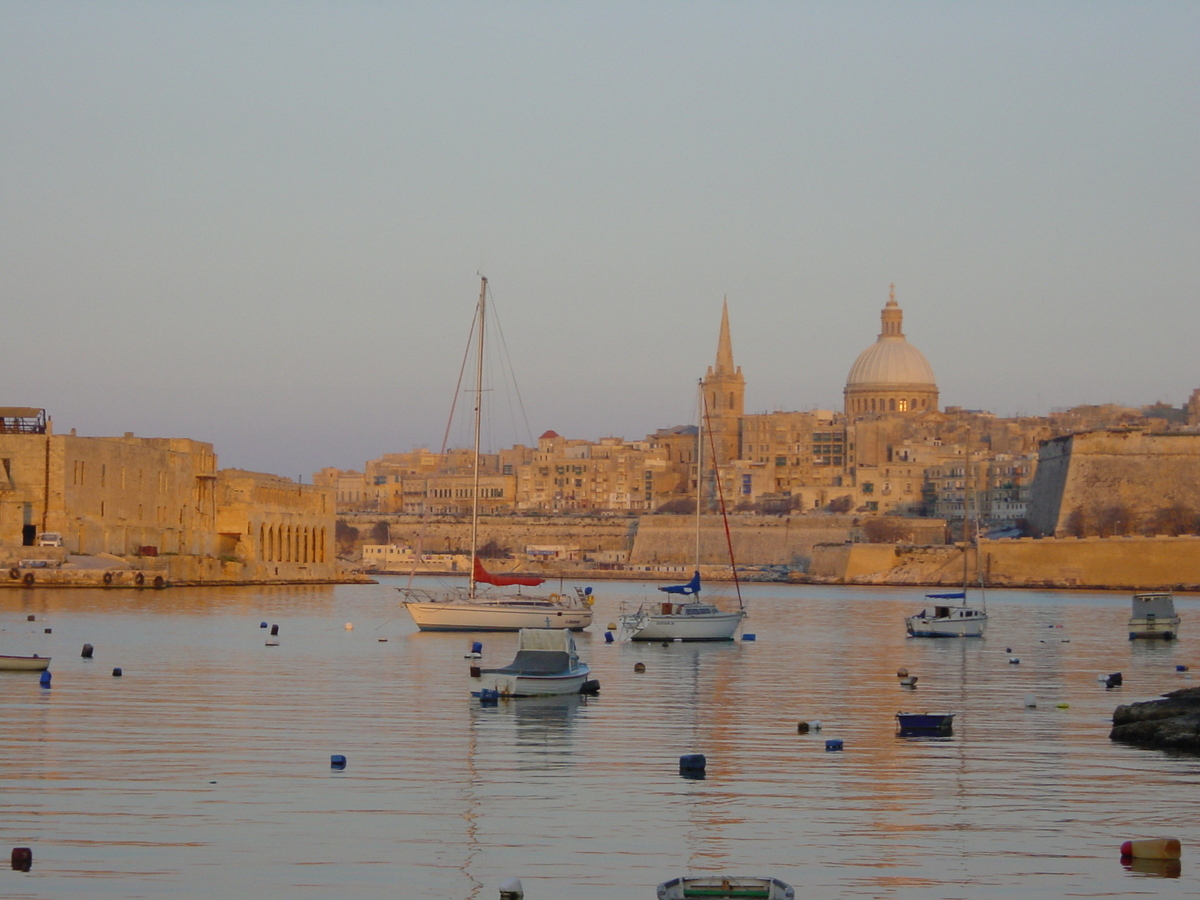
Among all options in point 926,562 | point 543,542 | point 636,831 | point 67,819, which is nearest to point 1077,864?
point 636,831

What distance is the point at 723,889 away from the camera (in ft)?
28.7

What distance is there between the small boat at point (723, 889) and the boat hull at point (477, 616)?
2257 centimetres

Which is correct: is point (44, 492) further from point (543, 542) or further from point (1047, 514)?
point (543, 542)

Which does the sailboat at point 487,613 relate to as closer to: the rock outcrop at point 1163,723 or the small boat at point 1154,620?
the small boat at point 1154,620

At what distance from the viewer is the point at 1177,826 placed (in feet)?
38.3

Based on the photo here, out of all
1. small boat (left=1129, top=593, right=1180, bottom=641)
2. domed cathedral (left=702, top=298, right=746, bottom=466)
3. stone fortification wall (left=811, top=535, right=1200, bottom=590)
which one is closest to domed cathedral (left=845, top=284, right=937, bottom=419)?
domed cathedral (left=702, top=298, right=746, bottom=466)

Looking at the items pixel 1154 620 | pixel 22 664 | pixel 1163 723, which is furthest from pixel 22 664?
pixel 1154 620

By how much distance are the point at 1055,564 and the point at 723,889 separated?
68.4 m

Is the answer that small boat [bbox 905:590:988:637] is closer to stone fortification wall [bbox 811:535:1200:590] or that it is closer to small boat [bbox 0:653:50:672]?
small boat [bbox 0:653:50:672]

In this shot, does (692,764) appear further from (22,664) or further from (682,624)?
(682,624)

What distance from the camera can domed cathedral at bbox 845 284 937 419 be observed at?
123938 millimetres

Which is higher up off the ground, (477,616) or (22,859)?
(477,616)

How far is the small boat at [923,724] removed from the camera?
16719 millimetres

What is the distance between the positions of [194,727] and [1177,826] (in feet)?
27.5
